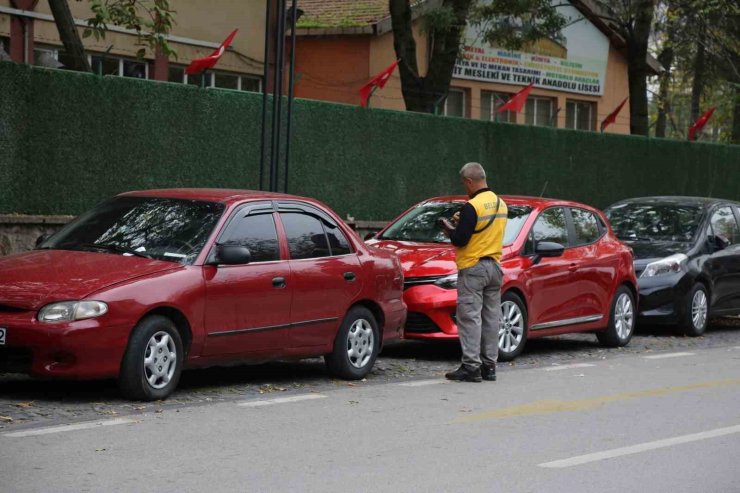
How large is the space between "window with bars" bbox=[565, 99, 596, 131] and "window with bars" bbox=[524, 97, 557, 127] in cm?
87

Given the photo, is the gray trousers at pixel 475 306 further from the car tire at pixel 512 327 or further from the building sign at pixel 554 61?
the building sign at pixel 554 61

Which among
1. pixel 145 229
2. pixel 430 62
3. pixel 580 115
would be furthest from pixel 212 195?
pixel 580 115

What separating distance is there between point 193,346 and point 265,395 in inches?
34.7

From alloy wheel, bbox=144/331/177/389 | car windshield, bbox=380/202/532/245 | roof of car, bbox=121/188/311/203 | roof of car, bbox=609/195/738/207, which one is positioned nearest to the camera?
alloy wheel, bbox=144/331/177/389

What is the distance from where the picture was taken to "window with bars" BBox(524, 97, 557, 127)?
35844 mm

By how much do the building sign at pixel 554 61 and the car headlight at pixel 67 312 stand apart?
22.8m

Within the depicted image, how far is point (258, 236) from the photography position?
11.2 metres

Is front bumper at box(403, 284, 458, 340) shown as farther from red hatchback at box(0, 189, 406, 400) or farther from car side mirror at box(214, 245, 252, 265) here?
car side mirror at box(214, 245, 252, 265)

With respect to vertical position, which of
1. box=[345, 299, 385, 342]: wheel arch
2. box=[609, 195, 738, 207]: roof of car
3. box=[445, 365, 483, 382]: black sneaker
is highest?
box=[609, 195, 738, 207]: roof of car

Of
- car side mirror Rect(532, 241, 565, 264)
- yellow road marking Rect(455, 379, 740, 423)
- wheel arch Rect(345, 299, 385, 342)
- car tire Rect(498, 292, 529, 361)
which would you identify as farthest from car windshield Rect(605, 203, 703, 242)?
wheel arch Rect(345, 299, 385, 342)

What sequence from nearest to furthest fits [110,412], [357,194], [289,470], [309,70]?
[289,470], [110,412], [357,194], [309,70]

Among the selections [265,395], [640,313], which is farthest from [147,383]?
[640,313]

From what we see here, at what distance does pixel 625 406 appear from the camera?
35.3 feet

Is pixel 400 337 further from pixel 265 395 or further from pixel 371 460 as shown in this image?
pixel 371 460
